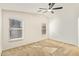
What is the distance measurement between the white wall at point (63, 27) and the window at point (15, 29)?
Result: 0.64 meters

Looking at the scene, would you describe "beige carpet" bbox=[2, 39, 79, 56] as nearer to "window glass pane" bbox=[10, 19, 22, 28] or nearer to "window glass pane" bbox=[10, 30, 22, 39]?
"window glass pane" bbox=[10, 30, 22, 39]

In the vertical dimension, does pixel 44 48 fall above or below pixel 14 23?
below

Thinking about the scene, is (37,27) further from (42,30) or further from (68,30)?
(68,30)

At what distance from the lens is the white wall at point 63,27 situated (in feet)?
7.38

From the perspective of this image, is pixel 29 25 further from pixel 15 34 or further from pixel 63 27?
pixel 63 27

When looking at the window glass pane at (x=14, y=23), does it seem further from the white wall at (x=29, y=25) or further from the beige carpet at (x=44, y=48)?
the beige carpet at (x=44, y=48)

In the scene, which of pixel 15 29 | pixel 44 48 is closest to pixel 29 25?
pixel 15 29

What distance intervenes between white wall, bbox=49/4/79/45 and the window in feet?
2.11

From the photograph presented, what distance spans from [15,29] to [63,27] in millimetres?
1068

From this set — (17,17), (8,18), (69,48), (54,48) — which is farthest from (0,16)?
(69,48)

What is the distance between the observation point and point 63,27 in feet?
7.91

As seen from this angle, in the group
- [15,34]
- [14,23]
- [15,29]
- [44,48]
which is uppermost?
[14,23]

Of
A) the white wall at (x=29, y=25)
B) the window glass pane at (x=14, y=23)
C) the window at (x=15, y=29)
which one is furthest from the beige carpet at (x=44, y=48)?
the window glass pane at (x=14, y=23)

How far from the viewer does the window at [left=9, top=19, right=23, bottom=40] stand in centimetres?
215
